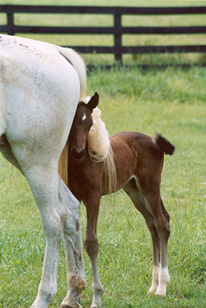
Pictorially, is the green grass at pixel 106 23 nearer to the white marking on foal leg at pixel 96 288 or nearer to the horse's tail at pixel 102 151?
the horse's tail at pixel 102 151

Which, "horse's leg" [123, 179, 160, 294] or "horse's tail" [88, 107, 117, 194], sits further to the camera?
"horse's leg" [123, 179, 160, 294]

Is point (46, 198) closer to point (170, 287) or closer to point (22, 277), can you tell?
point (22, 277)

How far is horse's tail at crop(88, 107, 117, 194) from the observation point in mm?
3336

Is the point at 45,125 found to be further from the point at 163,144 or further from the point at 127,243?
the point at 127,243

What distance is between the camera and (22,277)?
3.82 meters

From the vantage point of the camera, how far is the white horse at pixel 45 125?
2.94 metres

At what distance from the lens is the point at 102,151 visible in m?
3.34

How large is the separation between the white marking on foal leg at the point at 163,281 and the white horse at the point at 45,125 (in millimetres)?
588

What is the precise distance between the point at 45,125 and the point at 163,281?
143 centimetres

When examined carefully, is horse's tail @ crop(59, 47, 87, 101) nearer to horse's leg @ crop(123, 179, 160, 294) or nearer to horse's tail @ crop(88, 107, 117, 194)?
horse's tail @ crop(88, 107, 117, 194)

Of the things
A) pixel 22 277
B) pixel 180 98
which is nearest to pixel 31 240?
pixel 22 277

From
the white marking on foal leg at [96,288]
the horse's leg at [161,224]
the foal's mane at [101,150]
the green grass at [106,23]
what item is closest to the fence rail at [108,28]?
the green grass at [106,23]

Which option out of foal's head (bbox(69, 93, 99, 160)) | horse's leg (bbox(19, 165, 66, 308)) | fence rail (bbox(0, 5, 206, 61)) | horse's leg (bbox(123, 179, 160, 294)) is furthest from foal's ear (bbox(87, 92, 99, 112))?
fence rail (bbox(0, 5, 206, 61))

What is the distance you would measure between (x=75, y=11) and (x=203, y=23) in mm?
8133
